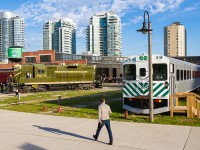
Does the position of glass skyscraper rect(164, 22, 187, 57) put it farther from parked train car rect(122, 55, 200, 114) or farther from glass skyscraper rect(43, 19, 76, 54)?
parked train car rect(122, 55, 200, 114)

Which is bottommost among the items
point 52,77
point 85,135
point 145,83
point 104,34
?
point 85,135

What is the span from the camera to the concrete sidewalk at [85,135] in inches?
375

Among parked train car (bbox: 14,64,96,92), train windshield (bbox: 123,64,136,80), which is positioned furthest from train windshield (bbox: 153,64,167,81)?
parked train car (bbox: 14,64,96,92)

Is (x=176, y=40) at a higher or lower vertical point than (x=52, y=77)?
higher

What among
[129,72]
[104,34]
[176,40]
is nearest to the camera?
[129,72]

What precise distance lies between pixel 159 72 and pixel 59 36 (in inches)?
6898

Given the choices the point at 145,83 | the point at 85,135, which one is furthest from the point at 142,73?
the point at 85,135

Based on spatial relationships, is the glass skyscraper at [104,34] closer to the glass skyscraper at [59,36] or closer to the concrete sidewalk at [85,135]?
the glass skyscraper at [59,36]

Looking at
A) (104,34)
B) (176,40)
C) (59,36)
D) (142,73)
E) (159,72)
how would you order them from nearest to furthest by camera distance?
(159,72), (142,73), (176,40), (104,34), (59,36)

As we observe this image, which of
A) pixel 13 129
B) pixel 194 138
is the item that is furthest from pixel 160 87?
pixel 13 129

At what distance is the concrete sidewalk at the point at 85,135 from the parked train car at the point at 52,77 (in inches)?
871

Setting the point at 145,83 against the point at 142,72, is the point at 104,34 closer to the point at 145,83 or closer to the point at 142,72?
the point at 142,72

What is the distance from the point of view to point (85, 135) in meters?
11.3

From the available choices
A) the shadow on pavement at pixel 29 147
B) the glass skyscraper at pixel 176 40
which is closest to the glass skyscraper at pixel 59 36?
the glass skyscraper at pixel 176 40
